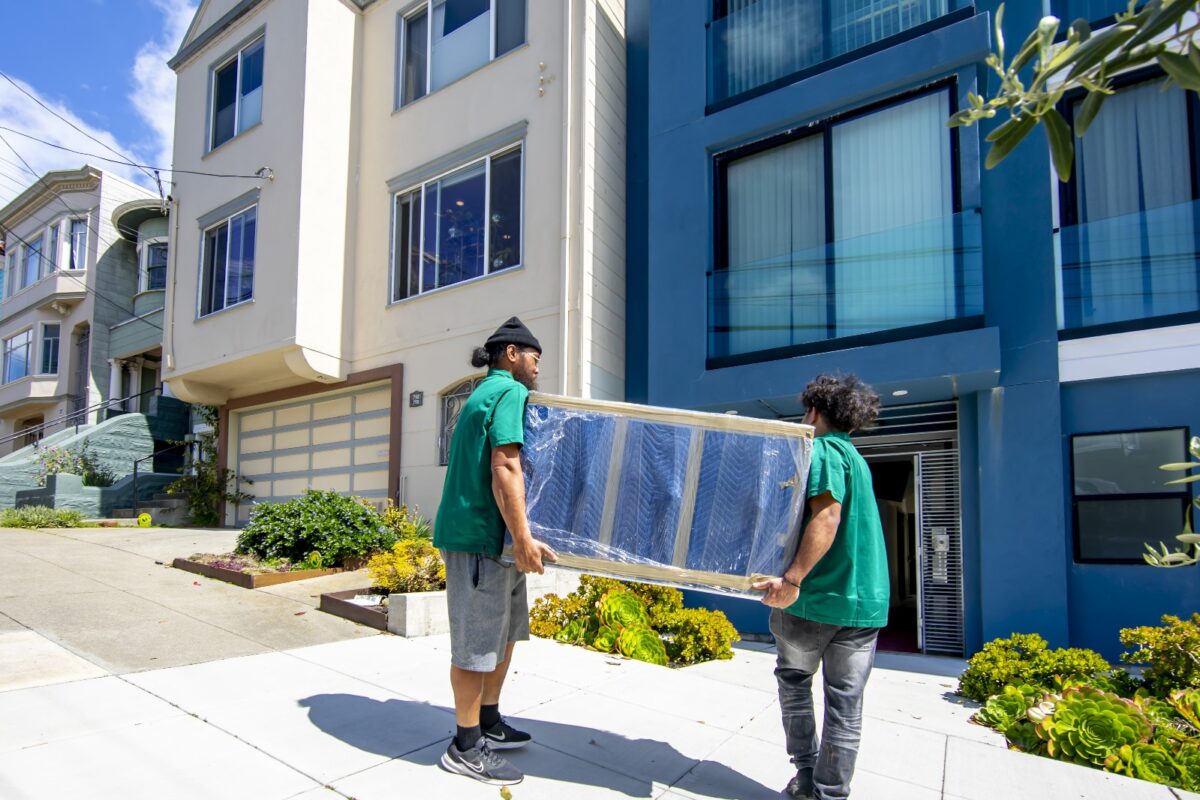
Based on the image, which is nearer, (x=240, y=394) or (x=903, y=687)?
(x=903, y=687)

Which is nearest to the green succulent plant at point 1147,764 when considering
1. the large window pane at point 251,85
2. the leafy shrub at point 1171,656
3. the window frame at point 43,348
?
the leafy shrub at point 1171,656

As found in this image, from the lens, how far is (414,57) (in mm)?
11758

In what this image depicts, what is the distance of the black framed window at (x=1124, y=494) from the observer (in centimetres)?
625

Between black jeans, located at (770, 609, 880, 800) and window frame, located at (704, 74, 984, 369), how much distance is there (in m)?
4.84

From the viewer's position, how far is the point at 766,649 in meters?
7.32

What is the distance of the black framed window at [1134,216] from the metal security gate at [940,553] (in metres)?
1.70

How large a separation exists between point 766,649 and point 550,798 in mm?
4699

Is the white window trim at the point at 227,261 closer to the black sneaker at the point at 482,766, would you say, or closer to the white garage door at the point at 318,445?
the white garage door at the point at 318,445

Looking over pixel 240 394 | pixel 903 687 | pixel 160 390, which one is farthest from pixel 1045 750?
pixel 160 390

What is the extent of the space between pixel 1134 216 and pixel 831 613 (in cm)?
589

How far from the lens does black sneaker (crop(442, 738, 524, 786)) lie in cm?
309

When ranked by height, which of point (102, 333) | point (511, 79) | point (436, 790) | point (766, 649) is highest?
point (511, 79)

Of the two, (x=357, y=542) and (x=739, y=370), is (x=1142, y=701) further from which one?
(x=357, y=542)

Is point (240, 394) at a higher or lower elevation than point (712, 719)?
higher
